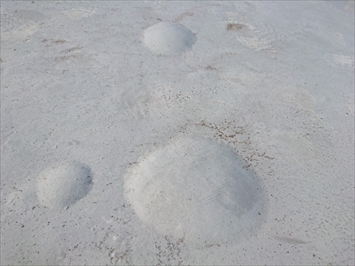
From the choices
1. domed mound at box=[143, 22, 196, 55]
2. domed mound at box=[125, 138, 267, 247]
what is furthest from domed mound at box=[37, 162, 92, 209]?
domed mound at box=[143, 22, 196, 55]

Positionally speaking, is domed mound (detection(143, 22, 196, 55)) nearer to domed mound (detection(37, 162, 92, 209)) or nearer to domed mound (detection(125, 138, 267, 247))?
domed mound (detection(125, 138, 267, 247))

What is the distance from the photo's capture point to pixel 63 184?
8.46ft

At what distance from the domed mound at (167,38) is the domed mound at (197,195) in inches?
76.1

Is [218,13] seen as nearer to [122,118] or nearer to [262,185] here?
[122,118]

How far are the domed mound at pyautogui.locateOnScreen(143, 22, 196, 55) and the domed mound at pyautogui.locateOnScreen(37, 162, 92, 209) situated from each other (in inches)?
86.7

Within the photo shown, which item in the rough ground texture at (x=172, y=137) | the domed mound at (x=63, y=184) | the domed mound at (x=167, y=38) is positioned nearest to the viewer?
the rough ground texture at (x=172, y=137)

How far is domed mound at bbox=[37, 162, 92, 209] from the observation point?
2.51 m

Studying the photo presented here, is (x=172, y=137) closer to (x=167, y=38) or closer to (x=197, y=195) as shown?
(x=197, y=195)

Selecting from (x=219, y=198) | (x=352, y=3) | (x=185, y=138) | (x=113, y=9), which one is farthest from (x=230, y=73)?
(x=352, y=3)

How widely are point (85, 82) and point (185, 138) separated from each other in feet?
4.89

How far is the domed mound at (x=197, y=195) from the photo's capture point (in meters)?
2.40

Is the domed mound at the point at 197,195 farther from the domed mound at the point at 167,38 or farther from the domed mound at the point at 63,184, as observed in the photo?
the domed mound at the point at 167,38

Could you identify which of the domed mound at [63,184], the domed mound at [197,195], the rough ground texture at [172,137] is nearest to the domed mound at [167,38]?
the rough ground texture at [172,137]

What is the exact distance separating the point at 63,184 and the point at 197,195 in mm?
1153
